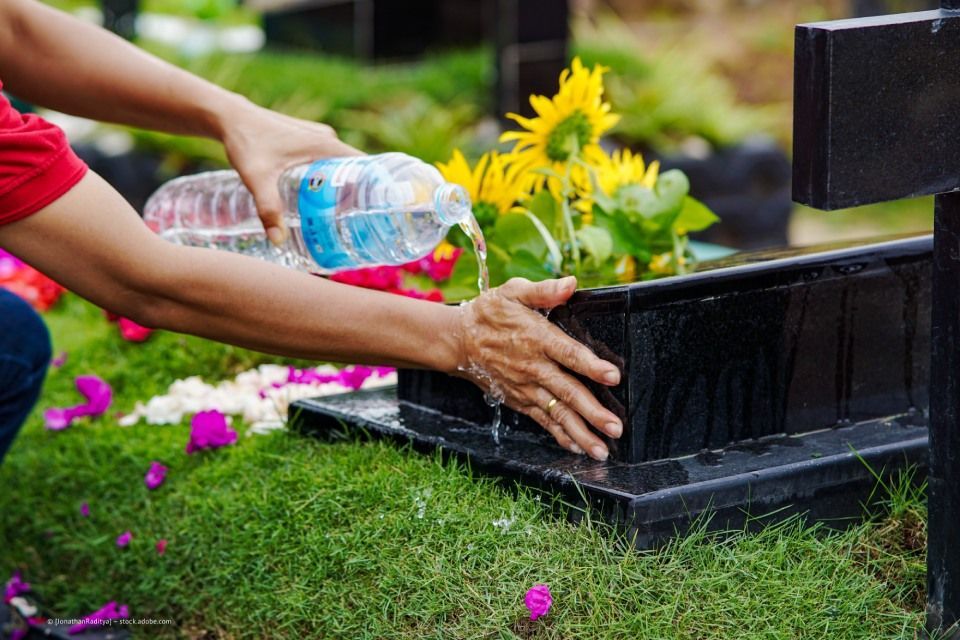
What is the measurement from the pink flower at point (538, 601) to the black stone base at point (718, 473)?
18cm

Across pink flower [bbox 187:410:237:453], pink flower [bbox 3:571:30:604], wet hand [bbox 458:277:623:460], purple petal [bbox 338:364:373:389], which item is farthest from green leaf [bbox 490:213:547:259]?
pink flower [bbox 3:571:30:604]

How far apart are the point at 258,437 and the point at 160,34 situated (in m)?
8.94

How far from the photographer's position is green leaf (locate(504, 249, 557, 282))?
2537mm

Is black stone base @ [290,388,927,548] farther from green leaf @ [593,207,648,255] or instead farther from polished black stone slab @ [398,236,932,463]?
green leaf @ [593,207,648,255]

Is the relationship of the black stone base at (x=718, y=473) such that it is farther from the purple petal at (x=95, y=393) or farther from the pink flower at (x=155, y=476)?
the purple petal at (x=95, y=393)

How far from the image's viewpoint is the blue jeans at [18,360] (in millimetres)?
2666

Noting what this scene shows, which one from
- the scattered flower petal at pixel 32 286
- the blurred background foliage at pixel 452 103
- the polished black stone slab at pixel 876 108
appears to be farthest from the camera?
the blurred background foliage at pixel 452 103

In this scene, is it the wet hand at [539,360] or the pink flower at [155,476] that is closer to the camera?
the wet hand at [539,360]

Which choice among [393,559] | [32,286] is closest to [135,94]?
[393,559]

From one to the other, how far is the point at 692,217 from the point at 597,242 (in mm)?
282

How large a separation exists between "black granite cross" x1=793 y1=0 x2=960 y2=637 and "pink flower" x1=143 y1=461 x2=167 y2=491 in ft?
5.58

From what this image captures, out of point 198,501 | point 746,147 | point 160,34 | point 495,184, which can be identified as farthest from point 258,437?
point 160,34

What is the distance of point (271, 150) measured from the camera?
2645 millimetres

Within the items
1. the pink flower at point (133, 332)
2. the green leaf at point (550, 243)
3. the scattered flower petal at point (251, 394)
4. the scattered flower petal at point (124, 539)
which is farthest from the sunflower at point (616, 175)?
the pink flower at point (133, 332)
